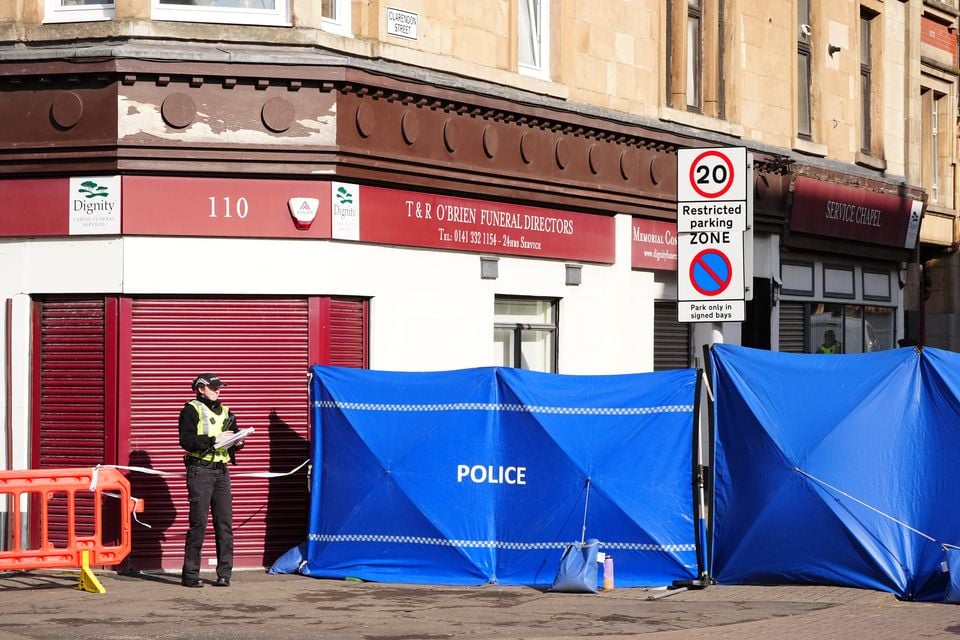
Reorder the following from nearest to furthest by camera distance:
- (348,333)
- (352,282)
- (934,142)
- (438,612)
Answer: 1. (438,612)
2. (352,282)
3. (348,333)
4. (934,142)

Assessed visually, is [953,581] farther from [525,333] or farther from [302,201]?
[525,333]

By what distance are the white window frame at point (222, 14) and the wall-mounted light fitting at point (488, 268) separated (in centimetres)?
346

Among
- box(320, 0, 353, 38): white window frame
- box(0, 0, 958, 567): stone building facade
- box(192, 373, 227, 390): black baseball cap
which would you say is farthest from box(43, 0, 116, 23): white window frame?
box(192, 373, 227, 390): black baseball cap

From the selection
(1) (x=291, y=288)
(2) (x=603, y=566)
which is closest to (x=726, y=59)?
(1) (x=291, y=288)

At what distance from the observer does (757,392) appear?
13.4 meters

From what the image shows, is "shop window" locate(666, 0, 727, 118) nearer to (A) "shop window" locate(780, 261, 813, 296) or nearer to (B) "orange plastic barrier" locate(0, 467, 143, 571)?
(A) "shop window" locate(780, 261, 813, 296)

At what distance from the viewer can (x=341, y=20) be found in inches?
616

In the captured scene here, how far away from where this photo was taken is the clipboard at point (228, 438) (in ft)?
44.2

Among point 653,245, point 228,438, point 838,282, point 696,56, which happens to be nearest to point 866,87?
point 838,282

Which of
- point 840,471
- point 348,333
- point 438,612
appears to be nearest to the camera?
point 438,612

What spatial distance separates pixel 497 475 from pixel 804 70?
39.6 feet

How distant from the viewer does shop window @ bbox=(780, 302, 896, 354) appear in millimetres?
23453

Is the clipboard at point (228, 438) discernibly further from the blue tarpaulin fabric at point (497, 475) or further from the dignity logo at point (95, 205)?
the dignity logo at point (95, 205)

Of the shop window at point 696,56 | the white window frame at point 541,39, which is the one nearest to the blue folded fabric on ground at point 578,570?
the white window frame at point 541,39
